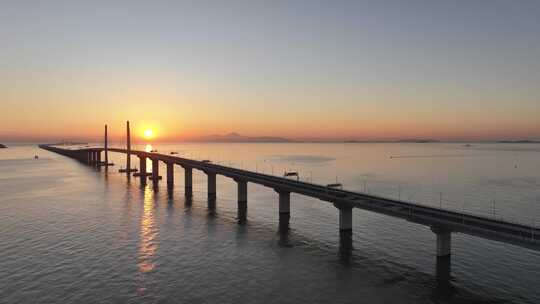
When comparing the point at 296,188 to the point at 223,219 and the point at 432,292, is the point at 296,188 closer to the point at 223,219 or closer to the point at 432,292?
the point at 223,219

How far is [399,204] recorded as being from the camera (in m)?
52.3

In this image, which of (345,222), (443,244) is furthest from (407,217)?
(345,222)

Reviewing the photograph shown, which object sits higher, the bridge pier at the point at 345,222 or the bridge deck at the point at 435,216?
the bridge deck at the point at 435,216

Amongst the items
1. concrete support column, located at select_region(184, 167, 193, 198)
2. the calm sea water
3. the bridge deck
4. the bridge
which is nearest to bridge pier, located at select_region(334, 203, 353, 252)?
the bridge

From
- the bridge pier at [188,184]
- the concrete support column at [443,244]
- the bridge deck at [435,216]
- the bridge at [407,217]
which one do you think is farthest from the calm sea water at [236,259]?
the bridge pier at [188,184]

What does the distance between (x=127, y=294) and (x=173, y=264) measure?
29.2ft

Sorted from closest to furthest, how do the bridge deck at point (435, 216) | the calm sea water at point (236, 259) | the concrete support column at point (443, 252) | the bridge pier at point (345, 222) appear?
the calm sea water at point (236, 259), the bridge deck at point (435, 216), the concrete support column at point (443, 252), the bridge pier at point (345, 222)

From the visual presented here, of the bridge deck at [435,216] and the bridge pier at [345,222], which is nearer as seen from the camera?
the bridge deck at [435,216]

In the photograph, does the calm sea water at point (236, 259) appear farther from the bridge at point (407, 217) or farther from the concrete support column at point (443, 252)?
the bridge at point (407, 217)

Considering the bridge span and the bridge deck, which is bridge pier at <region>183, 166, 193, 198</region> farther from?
the bridge deck

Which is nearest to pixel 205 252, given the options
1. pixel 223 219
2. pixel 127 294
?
pixel 127 294

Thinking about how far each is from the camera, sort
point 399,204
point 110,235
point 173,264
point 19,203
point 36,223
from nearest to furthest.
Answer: point 173,264, point 399,204, point 110,235, point 36,223, point 19,203

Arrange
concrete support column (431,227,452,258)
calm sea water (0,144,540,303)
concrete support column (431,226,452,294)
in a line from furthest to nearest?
concrete support column (431,227,452,258), concrete support column (431,226,452,294), calm sea water (0,144,540,303)

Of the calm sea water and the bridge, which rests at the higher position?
the bridge
